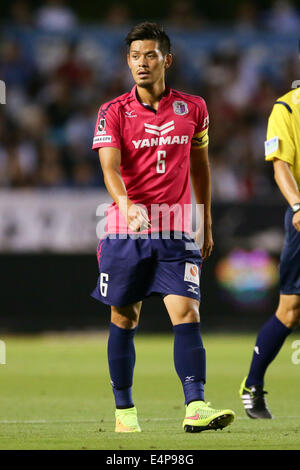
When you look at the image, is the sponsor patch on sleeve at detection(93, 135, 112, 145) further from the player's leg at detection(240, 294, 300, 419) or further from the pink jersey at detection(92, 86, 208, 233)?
the player's leg at detection(240, 294, 300, 419)

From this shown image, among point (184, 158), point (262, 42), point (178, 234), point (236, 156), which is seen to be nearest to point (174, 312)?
point (178, 234)

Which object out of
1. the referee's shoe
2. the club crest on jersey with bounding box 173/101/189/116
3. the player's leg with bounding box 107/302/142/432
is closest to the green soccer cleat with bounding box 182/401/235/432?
the player's leg with bounding box 107/302/142/432

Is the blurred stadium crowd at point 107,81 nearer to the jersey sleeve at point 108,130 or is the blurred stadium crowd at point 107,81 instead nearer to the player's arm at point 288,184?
the player's arm at point 288,184

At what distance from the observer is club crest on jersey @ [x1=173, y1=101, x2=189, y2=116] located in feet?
19.5

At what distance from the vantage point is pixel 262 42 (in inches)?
667

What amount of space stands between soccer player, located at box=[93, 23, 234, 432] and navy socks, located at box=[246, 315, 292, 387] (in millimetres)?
998

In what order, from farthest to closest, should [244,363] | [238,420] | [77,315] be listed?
[77,315] < [244,363] < [238,420]

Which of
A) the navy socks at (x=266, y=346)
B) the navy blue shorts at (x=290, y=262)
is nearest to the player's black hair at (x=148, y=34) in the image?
the navy blue shorts at (x=290, y=262)

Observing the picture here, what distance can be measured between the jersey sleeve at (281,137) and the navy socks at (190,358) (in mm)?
1443

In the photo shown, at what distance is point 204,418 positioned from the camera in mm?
5457

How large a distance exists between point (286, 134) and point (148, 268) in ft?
4.75

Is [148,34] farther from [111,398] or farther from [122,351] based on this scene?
[111,398]
